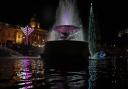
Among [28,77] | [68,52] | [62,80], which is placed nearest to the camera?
[62,80]

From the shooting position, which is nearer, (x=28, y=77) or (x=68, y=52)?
(x=28, y=77)

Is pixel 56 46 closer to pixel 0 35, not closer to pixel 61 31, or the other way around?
pixel 61 31

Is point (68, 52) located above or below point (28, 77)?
above

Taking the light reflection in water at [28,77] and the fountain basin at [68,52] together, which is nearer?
the light reflection in water at [28,77]

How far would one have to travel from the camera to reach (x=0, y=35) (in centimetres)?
9194

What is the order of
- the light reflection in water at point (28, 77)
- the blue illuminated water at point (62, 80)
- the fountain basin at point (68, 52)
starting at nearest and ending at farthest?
the blue illuminated water at point (62, 80)
the light reflection in water at point (28, 77)
the fountain basin at point (68, 52)

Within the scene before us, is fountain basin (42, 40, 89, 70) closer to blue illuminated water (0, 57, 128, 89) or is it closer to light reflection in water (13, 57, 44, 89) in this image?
light reflection in water (13, 57, 44, 89)

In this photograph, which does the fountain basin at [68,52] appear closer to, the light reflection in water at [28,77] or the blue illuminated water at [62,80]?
the light reflection in water at [28,77]

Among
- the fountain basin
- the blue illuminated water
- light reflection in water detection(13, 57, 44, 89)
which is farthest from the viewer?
the fountain basin

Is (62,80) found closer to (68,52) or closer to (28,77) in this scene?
(28,77)

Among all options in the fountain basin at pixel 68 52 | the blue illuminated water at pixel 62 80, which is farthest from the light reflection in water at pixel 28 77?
the fountain basin at pixel 68 52

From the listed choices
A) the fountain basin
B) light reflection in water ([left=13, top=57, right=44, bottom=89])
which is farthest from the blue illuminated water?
the fountain basin

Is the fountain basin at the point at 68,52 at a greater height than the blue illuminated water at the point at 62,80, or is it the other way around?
the fountain basin at the point at 68,52

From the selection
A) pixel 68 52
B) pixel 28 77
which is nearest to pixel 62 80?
pixel 28 77
